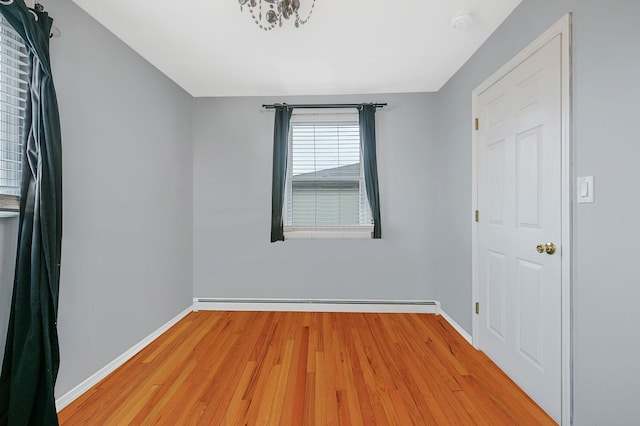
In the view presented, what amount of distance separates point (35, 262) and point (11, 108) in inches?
32.7

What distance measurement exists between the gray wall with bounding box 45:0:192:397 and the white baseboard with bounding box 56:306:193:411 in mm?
41

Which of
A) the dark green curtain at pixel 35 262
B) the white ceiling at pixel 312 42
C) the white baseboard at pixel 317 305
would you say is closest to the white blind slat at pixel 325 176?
the white ceiling at pixel 312 42

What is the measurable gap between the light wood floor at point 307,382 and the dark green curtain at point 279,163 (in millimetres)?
1138

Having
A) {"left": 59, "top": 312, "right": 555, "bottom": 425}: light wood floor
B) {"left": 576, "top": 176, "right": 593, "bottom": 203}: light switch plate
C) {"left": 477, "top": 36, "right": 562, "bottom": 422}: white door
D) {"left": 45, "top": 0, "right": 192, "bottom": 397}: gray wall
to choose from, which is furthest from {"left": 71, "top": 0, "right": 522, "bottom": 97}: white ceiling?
{"left": 59, "top": 312, "right": 555, "bottom": 425}: light wood floor

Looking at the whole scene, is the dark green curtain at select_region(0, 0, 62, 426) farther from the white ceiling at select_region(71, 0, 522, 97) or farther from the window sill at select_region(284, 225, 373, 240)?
the window sill at select_region(284, 225, 373, 240)

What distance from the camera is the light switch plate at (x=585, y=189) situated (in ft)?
4.17

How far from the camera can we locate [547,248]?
1521mm

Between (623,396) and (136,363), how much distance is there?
289 cm

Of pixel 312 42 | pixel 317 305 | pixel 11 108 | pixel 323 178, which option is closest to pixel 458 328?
pixel 317 305

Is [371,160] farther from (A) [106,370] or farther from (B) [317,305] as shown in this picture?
(A) [106,370]

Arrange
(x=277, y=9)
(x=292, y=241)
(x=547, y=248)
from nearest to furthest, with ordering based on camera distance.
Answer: (x=547, y=248), (x=277, y=9), (x=292, y=241)

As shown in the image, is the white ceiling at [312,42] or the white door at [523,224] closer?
the white door at [523,224]

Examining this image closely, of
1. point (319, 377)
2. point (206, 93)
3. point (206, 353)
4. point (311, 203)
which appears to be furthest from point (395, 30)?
point (206, 353)

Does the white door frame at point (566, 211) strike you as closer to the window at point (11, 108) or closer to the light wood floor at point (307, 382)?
the light wood floor at point (307, 382)
